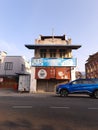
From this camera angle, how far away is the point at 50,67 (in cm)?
2991

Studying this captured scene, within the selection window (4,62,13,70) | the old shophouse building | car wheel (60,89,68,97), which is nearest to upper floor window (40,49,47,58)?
the old shophouse building

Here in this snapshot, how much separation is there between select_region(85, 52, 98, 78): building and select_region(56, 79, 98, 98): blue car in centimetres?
4350

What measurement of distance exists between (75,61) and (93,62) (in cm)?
3853

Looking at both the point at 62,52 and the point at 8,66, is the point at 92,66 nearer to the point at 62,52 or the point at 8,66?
the point at 8,66

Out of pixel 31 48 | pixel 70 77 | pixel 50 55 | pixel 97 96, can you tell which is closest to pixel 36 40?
pixel 31 48

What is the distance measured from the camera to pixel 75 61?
29.6 m

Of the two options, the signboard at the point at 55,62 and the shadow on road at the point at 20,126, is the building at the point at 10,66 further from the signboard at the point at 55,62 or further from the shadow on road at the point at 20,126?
the shadow on road at the point at 20,126

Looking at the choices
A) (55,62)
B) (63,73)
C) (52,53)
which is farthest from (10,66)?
(63,73)

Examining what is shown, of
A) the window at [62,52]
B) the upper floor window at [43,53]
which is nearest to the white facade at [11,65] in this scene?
the upper floor window at [43,53]

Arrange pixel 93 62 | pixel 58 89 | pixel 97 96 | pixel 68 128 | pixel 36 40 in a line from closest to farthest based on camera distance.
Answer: pixel 68 128
pixel 97 96
pixel 58 89
pixel 36 40
pixel 93 62

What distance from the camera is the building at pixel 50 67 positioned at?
1164 inches

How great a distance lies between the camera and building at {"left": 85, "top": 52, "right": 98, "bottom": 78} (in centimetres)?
6278

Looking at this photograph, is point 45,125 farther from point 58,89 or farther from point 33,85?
point 33,85

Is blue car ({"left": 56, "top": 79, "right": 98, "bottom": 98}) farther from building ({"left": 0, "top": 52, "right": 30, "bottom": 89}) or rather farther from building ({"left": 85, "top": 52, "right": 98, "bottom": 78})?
building ({"left": 85, "top": 52, "right": 98, "bottom": 78})
